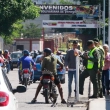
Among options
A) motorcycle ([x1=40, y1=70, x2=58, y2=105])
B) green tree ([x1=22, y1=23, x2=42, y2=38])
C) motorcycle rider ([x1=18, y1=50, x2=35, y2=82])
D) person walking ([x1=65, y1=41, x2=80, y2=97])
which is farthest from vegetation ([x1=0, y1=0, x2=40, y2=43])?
green tree ([x1=22, y1=23, x2=42, y2=38])

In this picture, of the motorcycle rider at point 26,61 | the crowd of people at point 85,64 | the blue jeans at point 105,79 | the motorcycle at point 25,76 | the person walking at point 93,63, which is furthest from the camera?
→ the motorcycle at point 25,76

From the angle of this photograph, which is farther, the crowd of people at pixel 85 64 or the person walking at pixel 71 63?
the person walking at pixel 71 63

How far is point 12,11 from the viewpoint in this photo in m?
47.6

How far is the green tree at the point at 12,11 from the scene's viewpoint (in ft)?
156

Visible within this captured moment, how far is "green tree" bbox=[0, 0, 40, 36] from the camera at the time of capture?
47438 mm

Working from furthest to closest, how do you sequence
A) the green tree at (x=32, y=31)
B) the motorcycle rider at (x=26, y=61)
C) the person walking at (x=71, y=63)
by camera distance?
the green tree at (x=32, y=31)
the motorcycle rider at (x=26, y=61)
the person walking at (x=71, y=63)

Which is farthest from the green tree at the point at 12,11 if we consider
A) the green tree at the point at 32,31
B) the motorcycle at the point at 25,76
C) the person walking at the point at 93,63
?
the green tree at the point at 32,31

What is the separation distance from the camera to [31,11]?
1941 inches

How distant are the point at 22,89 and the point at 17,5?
37.5 meters

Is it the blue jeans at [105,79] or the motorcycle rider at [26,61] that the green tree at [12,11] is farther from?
the blue jeans at [105,79]

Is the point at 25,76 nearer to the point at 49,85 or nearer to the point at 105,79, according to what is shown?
the point at 105,79

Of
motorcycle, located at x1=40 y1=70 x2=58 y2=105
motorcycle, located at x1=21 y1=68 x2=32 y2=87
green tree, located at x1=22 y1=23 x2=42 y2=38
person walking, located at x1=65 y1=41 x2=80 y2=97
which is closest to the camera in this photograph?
motorcycle, located at x1=40 y1=70 x2=58 y2=105

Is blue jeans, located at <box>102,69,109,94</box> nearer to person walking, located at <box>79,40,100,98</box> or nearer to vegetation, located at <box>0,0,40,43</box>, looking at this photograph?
person walking, located at <box>79,40,100,98</box>

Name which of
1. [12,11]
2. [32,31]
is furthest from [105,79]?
[32,31]
